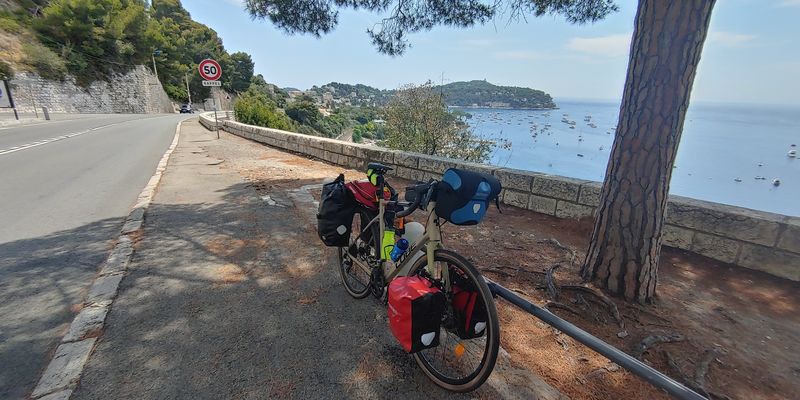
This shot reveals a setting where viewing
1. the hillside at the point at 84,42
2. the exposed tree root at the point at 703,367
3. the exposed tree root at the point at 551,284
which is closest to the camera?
the exposed tree root at the point at 703,367

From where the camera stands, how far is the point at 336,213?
274 centimetres

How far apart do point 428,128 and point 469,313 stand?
11.7 m

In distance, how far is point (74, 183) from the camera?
22.6ft

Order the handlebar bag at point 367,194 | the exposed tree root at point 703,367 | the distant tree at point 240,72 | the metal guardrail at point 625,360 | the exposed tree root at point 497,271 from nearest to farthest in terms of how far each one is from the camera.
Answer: the metal guardrail at point 625,360, the exposed tree root at point 703,367, the handlebar bag at point 367,194, the exposed tree root at point 497,271, the distant tree at point 240,72

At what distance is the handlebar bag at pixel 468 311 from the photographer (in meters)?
1.87

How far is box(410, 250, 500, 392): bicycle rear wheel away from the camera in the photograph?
178 cm

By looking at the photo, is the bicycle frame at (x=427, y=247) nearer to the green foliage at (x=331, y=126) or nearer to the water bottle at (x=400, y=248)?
the water bottle at (x=400, y=248)

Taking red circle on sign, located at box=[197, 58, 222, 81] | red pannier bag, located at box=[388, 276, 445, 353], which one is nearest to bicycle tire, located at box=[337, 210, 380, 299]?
red pannier bag, located at box=[388, 276, 445, 353]

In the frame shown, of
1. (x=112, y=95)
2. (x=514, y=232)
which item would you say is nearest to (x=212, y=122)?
(x=514, y=232)

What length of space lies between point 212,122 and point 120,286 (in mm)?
17767

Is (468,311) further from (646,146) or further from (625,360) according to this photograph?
(646,146)

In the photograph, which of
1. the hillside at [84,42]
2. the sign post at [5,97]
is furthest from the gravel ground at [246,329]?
the hillside at [84,42]

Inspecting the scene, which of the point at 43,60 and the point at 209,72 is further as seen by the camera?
the point at 43,60

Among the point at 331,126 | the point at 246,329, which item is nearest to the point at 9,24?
the point at 331,126
